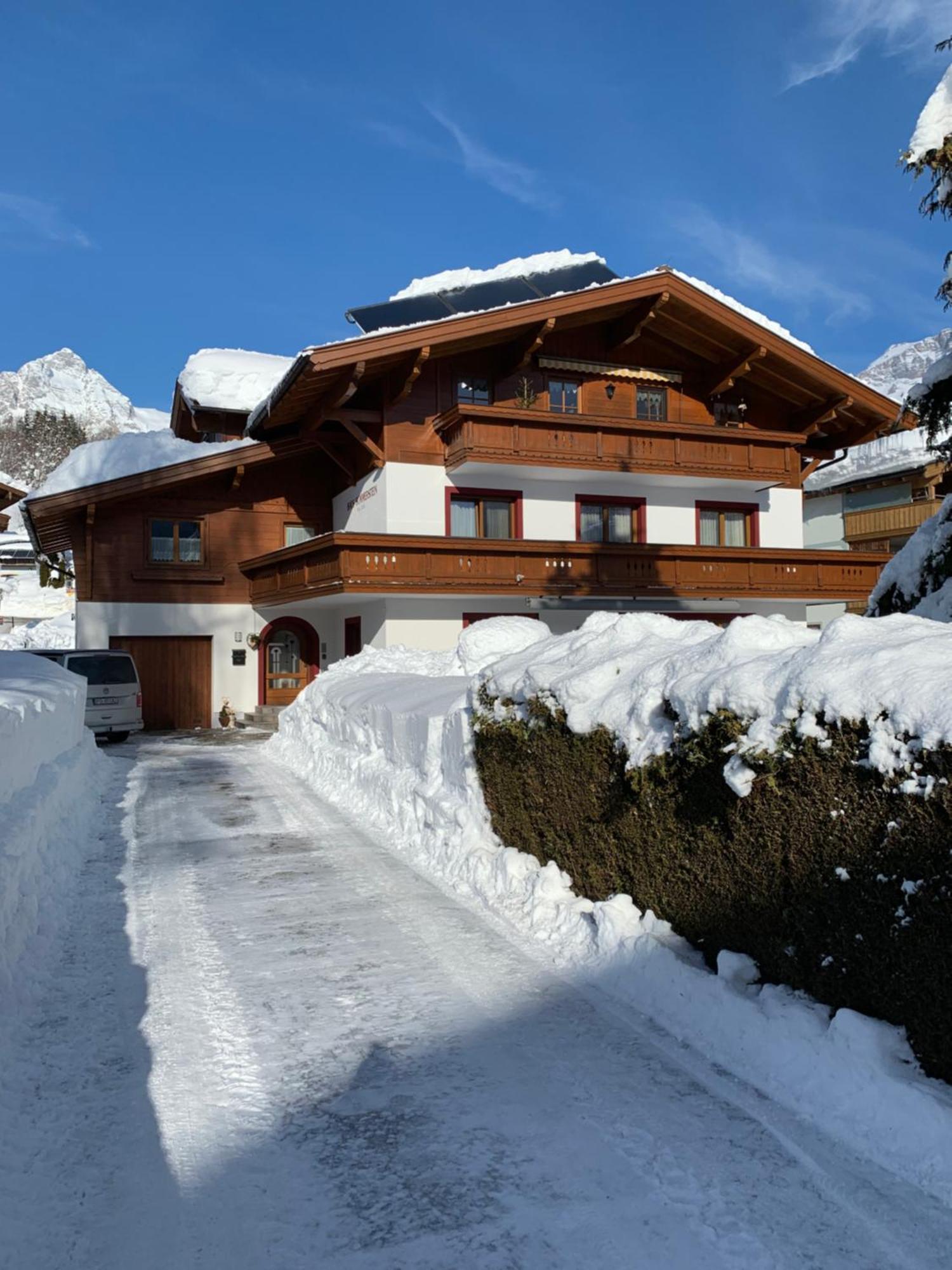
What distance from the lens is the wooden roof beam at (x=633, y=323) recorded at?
2200cm

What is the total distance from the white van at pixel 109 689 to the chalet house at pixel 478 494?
13.6 feet

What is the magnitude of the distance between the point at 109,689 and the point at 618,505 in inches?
527

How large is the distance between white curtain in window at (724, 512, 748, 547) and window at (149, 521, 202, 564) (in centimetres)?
1440

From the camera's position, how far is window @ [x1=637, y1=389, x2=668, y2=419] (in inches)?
950

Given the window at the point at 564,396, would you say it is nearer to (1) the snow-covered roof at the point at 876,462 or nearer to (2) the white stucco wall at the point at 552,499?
(2) the white stucco wall at the point at 552,499

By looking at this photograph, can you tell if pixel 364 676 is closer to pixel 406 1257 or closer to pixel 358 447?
pixel 358 447

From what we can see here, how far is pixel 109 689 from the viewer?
1812 centimetres

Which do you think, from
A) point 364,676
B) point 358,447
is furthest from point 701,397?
point 364,676

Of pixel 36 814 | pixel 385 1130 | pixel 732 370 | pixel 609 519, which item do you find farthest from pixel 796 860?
pixel 732 370

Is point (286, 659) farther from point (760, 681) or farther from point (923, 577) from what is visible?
point (760, 681)

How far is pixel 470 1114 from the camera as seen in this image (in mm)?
3707

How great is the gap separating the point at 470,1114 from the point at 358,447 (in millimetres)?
20717

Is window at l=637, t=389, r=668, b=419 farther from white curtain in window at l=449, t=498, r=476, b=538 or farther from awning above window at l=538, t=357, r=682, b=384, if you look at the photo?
white curtain in window at l=449, t=498, r=476, b=538

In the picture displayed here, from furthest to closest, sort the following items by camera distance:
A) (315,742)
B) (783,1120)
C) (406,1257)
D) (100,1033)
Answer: (315,742) → (100,1033) → (783,1120) → (406,1257)
